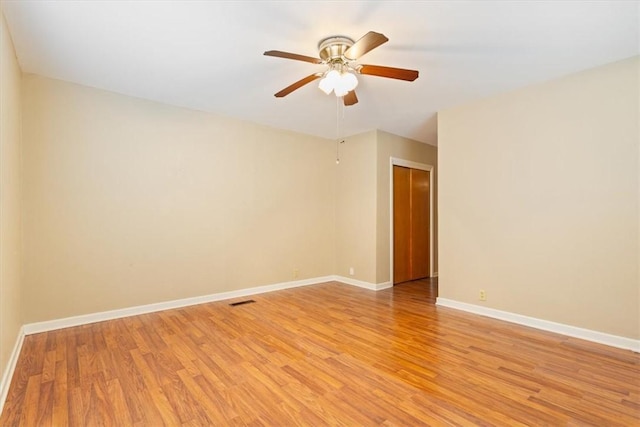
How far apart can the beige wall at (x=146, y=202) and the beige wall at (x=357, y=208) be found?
2.29ft

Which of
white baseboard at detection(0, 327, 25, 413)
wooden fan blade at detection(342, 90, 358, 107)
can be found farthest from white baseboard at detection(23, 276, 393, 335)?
wooden fan blade at detection(342, 90, 358, 107)

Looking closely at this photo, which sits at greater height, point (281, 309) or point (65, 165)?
point (65, 165)

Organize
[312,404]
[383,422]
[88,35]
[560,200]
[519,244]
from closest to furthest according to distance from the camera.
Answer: [383,422], [312,404], [88,35], [560,200], [519,244]

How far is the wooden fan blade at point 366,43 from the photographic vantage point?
1.97 m

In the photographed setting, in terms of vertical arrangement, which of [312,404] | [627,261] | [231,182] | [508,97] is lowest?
[312,404]

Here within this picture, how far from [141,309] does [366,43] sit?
12.5 ft

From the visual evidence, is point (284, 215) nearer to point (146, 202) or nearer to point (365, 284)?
point (365, 284)

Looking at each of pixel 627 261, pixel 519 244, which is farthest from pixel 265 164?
pixel 627 261

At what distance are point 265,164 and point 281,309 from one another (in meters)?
2.28

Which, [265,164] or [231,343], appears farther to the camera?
[265,164]

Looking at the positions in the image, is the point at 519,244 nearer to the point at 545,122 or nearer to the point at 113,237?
the point at 545,122

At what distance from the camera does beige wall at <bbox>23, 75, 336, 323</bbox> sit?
3.17 m

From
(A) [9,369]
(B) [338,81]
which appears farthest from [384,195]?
(A) [9,369]

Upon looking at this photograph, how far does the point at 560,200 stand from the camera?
3.10m
